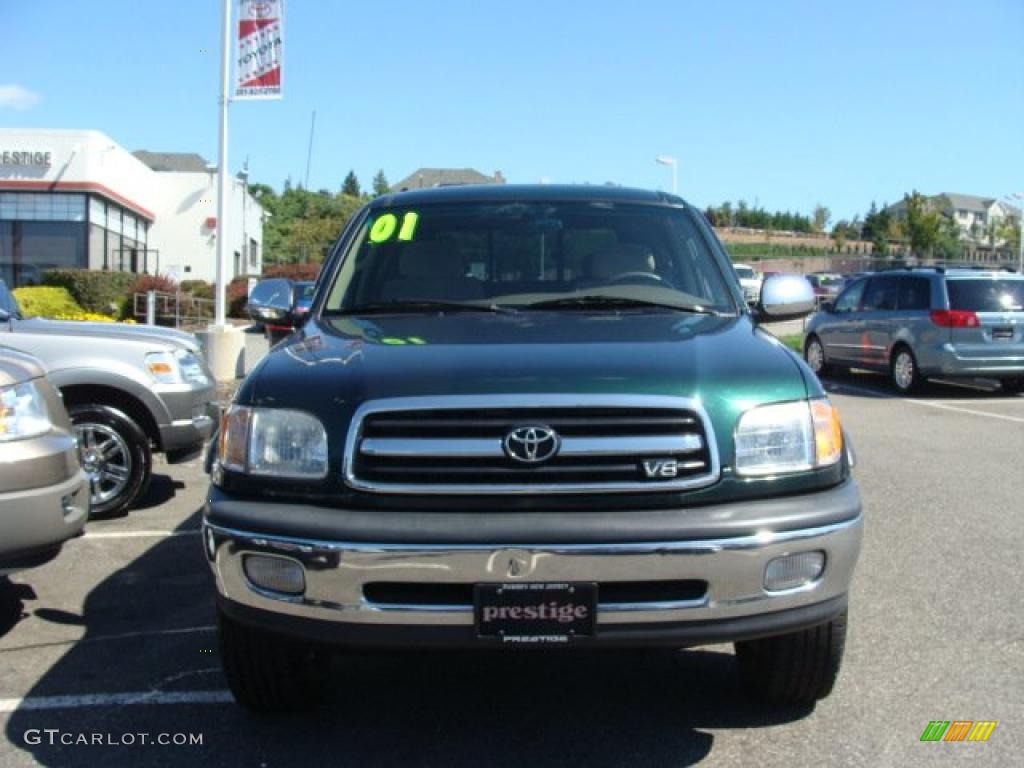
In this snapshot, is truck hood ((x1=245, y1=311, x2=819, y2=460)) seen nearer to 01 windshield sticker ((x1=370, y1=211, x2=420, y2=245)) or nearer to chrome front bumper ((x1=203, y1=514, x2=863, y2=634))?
chrome front bumper ((x1=203, y1=514, x2=863, y2=634))

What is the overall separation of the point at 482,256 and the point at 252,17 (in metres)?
12.8

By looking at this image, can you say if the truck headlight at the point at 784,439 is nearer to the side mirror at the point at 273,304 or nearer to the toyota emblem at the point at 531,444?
the toyota emblem at the point at 531,444

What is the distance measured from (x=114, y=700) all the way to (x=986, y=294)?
13232 mm

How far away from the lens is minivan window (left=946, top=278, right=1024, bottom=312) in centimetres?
1421

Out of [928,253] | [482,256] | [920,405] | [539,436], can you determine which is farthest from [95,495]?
[928,253]

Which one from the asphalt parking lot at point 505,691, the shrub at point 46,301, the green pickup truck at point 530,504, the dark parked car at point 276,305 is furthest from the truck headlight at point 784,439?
the shrub at point 46,301

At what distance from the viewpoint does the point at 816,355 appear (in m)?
18.0

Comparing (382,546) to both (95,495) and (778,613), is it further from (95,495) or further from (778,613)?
(95,495)

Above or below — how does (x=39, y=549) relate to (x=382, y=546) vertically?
below

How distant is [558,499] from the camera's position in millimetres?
3051

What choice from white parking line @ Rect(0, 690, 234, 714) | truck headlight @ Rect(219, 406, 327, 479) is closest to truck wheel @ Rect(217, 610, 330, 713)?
white parking line @ Rect(0, 690, 234, 714)

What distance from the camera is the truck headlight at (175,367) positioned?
23.1 ft

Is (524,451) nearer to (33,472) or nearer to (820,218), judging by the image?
→ (33,472)

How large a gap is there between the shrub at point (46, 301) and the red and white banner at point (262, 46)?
896 centimetres
